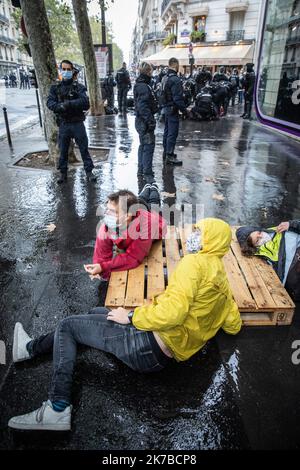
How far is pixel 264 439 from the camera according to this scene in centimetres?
200

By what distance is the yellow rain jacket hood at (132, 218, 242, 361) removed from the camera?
204 centimetres

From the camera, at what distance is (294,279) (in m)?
3.14

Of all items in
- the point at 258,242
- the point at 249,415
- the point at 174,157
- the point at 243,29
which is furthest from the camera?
the point at 243,29

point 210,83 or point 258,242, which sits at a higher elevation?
point 210,83

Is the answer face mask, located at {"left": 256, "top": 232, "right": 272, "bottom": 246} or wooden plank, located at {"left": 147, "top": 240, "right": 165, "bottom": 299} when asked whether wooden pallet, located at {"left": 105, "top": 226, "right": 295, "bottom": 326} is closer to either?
wooden plank, located at {"left": 147, "top": 240, "right": 165, "bottom": 299}

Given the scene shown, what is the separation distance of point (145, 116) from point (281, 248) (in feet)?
13.0

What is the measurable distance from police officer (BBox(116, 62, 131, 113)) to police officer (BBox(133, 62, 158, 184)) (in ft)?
33.5

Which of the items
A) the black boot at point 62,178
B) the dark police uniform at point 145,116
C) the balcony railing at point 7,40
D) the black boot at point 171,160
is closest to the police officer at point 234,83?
the black boot at point 171,160

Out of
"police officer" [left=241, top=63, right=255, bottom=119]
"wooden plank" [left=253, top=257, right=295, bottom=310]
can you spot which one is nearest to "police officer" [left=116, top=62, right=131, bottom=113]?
"police officer" [left=241, top=63, right=255, bottom=119]

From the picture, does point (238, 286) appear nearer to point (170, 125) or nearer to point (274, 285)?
point (274, 285)

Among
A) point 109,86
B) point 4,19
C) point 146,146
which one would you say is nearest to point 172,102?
point 146,146
